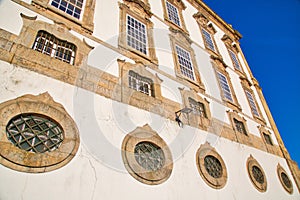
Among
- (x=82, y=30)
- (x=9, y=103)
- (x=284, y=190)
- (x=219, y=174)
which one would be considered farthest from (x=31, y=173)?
(x=284, y=190)

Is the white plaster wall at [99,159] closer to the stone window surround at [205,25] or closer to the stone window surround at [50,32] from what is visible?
the stone window surround at [50,32]

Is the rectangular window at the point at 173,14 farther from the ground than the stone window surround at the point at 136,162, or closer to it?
farther from the ground

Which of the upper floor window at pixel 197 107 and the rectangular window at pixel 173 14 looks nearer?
the upper floor window at pixel 197 107

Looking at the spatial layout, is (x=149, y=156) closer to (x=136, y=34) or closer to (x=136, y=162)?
(x=136, y=162)

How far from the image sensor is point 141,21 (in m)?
9.72

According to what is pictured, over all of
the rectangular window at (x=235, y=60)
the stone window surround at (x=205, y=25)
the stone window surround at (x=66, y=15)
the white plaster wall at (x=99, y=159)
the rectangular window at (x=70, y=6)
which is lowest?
the white plaster wall at (x=99, y=159)

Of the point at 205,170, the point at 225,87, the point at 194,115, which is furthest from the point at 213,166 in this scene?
the point at 225,87

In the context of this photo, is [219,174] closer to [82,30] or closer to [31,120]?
[31,120]

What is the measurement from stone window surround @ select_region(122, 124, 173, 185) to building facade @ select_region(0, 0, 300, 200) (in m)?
0.03

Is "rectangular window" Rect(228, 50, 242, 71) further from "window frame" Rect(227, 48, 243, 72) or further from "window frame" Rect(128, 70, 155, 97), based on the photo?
"window frame" Rect(128, 70, 155, 97)

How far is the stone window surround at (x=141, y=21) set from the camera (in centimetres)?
776

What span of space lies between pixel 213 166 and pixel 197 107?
2799mm

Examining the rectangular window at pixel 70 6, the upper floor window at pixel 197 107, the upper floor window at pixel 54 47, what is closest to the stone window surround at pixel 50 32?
the upper floor window at pixel 54 47

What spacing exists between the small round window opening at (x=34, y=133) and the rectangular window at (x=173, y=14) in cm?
1047
